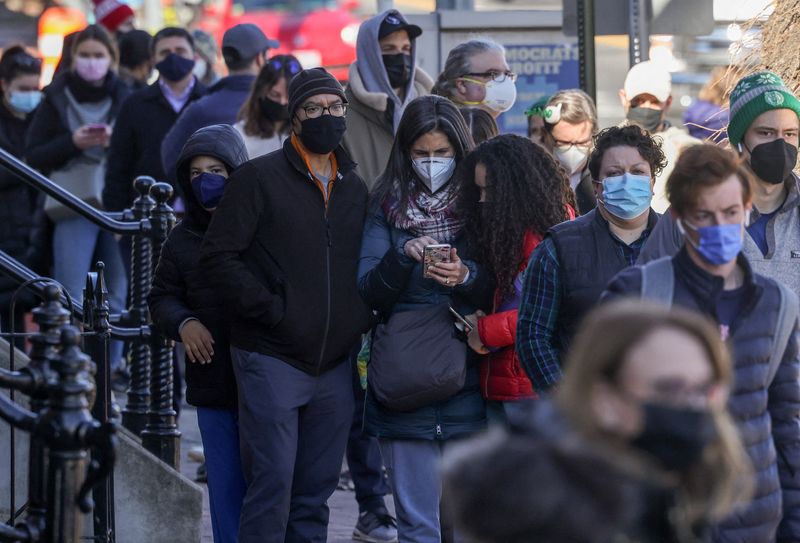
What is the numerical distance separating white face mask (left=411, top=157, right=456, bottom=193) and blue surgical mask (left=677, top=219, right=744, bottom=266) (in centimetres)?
196

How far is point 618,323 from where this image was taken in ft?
9.59

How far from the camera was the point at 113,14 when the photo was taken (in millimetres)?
12227

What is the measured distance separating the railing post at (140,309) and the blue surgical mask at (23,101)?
10.9ft

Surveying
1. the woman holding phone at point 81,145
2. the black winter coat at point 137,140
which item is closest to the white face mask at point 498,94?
the black winter coat at point 137,140

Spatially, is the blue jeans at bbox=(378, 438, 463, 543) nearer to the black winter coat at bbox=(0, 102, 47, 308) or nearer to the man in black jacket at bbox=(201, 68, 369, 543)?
the man in black jacket at bbox=(201, 68, 369, 543)

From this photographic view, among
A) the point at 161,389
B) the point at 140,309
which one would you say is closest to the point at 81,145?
the point at 140,309

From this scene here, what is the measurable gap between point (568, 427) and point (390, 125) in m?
4.71

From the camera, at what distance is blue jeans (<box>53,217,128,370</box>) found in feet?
32.0

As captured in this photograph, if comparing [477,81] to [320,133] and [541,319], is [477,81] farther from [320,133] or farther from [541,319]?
[541,319]

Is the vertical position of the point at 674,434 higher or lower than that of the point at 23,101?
lower

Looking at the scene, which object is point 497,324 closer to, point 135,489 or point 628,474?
point 135,489

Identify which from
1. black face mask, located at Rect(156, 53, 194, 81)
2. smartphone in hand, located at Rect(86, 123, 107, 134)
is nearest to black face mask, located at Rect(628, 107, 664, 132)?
black face mask, located at Rect(156, 53, 194, 81)

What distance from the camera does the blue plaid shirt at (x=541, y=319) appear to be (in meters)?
5.14

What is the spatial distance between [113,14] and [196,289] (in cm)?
651
